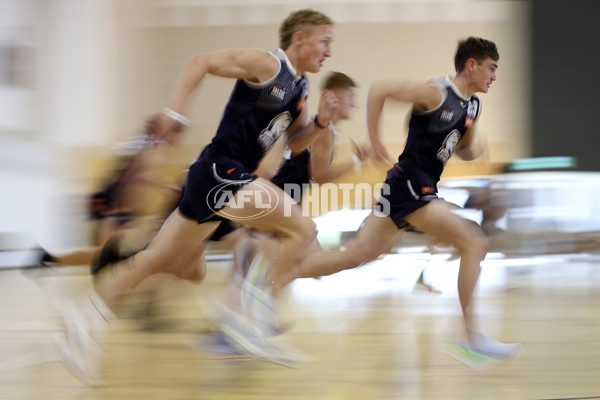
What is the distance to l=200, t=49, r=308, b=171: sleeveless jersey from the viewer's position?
3338 millimetres

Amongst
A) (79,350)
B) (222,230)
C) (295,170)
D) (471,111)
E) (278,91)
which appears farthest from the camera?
(295,170)

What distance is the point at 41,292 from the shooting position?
742 centimetres

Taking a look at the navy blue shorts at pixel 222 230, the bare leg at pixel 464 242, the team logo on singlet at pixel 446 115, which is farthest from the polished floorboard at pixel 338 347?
the team logo on singlet at pixel 446 115

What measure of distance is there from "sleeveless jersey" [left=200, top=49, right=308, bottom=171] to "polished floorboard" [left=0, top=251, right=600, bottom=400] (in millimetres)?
909

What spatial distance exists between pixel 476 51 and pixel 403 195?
77 centimetres

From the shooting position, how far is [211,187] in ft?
10.7

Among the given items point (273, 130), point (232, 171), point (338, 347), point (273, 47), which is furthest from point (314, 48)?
point (273, 47)

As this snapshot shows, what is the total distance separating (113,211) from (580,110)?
9283mm

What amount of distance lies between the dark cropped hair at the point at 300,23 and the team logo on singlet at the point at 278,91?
0.28m

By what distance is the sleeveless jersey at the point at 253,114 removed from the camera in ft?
11.0

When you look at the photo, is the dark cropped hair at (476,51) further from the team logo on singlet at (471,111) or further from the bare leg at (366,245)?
the bare leg at (366,245)

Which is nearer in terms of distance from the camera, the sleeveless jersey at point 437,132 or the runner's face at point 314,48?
the runner's face at point 314,48

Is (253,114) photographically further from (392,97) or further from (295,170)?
(295,170)

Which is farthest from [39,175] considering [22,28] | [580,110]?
[580,110]
